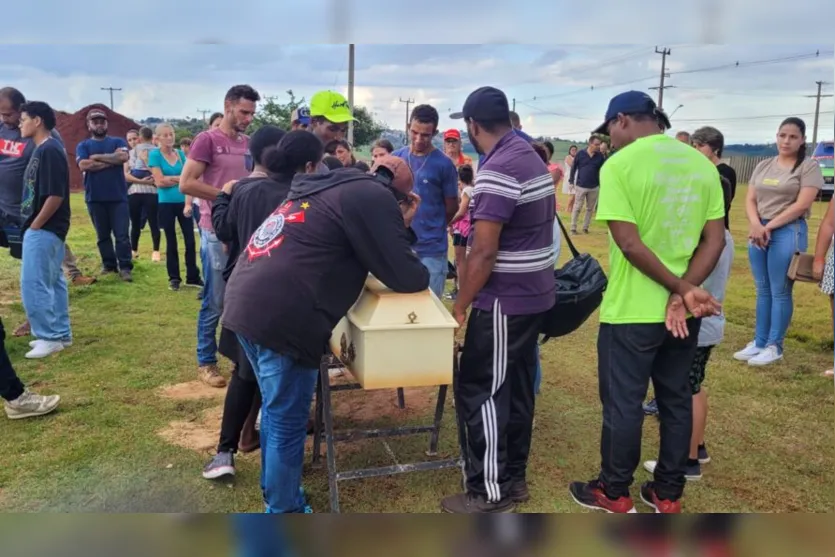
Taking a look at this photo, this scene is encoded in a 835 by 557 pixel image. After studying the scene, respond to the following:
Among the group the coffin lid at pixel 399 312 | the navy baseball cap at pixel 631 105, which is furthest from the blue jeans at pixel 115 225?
the navy baseball cap at pixel 631 105

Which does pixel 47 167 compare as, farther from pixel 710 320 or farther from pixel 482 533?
pixel 710 320

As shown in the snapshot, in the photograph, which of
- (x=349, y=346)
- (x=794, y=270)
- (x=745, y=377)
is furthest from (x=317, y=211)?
(x=745, y=377)

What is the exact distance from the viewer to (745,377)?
4.58 m

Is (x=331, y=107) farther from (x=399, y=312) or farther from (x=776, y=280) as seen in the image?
(x=776, y=280)

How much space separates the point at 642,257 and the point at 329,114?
6.88 ft

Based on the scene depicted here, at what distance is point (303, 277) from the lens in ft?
7.44

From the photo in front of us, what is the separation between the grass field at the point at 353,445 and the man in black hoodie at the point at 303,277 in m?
0.75

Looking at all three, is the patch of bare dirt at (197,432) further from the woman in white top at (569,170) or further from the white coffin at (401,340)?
the woman in white top at (569,170)

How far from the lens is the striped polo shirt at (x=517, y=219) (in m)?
2.61

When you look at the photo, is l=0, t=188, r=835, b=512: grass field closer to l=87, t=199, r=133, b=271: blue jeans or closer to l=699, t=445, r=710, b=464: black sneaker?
l=699, t=445, r=710, b=464: black sneaker

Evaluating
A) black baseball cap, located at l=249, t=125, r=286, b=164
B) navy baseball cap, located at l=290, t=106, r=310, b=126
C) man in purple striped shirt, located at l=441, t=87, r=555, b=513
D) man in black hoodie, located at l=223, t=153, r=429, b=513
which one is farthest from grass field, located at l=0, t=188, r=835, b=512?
navy baseball cap, located at l=290, t=106, r=310, b=126

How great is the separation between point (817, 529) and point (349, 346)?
6.11 feet

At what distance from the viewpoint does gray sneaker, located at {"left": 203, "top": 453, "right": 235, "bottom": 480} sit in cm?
305

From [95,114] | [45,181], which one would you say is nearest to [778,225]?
[45,181]
